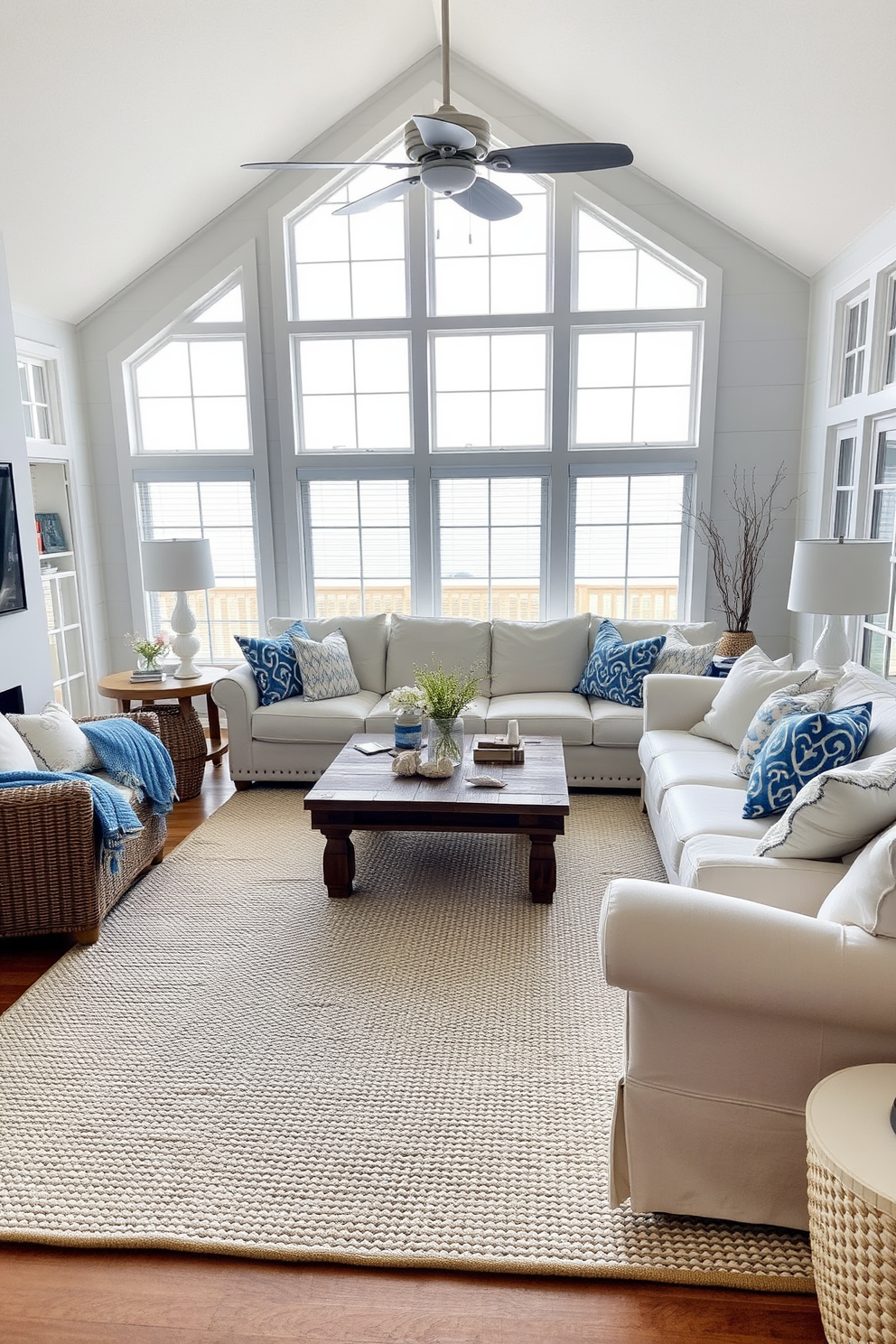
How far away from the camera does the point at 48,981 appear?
3.00 m

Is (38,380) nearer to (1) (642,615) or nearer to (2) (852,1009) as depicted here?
(1) (642,615)

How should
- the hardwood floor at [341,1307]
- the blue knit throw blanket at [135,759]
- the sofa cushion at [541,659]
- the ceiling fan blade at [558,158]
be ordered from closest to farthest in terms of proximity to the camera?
the hardwood floor at [341,1307] < the ceiling fan blade at [558,158] < the blue knit throw blanket at [135,759] < the sofa cushion at [541,659]

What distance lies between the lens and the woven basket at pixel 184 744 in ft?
15.5

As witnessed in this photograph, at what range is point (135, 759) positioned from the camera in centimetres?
366

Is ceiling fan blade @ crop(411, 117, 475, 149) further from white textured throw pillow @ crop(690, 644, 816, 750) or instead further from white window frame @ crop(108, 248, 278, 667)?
white window frame @ crop(108, 248, 278, 667)

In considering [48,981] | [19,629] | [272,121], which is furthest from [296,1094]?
[272,121]

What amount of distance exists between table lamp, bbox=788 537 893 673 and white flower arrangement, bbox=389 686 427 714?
1757mm

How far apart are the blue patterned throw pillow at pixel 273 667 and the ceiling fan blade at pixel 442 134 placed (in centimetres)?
287

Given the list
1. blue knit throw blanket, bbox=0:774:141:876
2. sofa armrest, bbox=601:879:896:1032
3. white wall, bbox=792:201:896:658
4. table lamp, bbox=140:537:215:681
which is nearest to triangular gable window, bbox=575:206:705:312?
white wall, bbox=792:201:896:658

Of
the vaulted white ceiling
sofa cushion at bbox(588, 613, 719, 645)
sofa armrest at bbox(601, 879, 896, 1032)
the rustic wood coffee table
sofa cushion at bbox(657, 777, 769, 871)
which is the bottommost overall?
the rustic wood coffee table

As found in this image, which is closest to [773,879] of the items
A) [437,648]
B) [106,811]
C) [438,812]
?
[438,812]

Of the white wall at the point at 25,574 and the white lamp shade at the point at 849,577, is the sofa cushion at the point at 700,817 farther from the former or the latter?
the white wall at the point at 25,574

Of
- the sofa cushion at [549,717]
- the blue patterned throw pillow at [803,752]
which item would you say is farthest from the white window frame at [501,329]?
the blue patterned throw pillow at [803,752]

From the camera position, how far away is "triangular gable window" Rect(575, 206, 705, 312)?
5.38 metres
